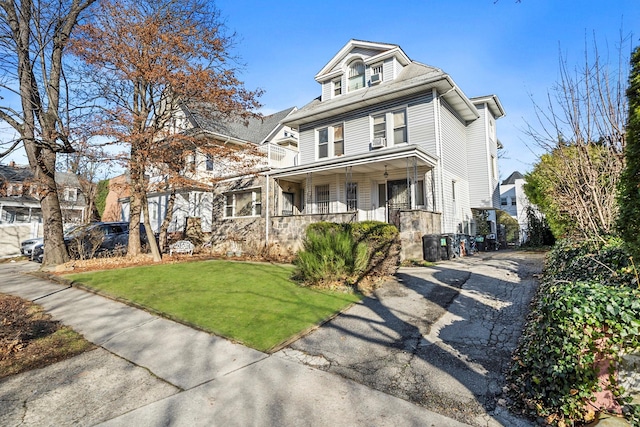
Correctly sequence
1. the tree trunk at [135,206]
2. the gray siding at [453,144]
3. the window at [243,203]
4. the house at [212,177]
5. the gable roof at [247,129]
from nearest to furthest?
the tree trunk at [135,206]
the gray siding at [453,144]
the house at [212,177]
the window at [243,203]
the gable roof at [247,129]

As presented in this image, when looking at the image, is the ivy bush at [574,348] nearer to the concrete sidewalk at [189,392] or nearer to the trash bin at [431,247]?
the concrete sidewalk at [189,392]

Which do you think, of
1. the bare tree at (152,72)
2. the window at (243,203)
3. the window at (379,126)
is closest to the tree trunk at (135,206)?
the bare tree at (152,72)

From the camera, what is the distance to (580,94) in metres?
5.14

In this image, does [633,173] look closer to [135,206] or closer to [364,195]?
[364,195]

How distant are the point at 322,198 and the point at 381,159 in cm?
492

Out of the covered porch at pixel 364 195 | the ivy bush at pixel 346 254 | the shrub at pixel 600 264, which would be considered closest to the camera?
the shrub at pixel 600 264

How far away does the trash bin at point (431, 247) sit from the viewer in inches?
404

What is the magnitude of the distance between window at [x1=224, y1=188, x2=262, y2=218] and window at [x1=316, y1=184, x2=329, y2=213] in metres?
2.92

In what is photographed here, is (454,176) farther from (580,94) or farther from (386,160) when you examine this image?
(580,94)

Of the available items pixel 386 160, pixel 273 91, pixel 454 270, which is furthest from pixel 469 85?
pixel 454 270

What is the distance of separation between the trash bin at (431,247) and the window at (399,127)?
5.02 meters

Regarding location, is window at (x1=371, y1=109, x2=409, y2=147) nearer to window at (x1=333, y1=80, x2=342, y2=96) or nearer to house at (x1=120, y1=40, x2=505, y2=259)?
house at (x1=120, y1=40, x2=505, y2=259)

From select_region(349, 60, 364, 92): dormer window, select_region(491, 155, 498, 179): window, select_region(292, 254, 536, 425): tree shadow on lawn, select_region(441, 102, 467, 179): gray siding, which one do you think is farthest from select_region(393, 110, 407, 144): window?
select_region(292, 254, 536, 425): tree shadow on lawn

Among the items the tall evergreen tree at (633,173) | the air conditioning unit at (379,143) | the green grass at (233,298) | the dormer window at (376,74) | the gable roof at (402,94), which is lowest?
the green grass at (233,298)
